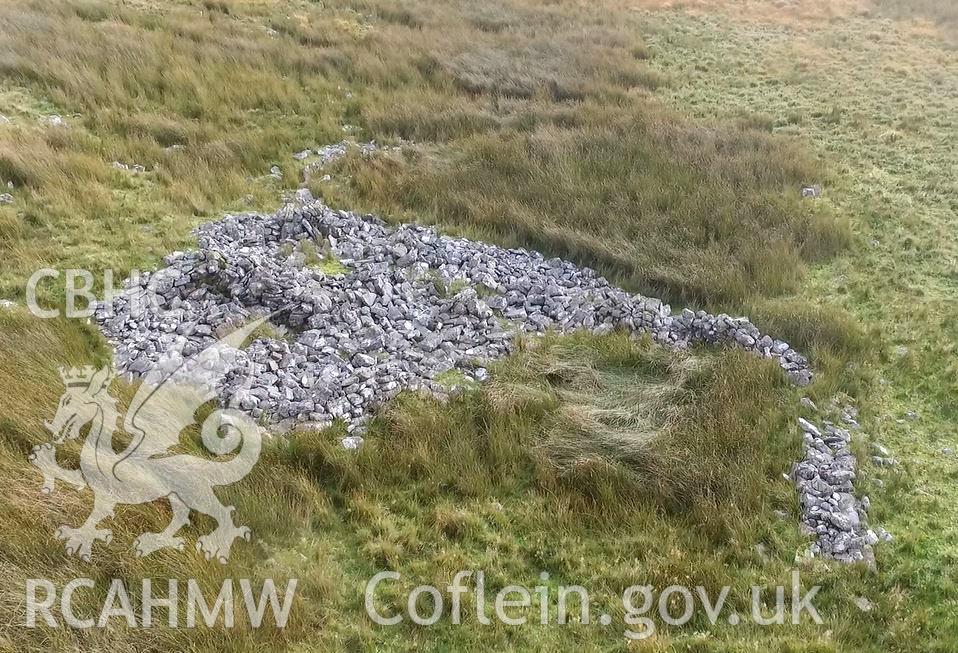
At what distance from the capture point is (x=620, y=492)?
5594 mm

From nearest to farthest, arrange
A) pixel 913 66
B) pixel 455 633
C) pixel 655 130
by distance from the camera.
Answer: pixel 455 633, pixel 655 130, pixel 913 66

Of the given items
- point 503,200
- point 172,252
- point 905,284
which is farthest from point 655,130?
point 172,252

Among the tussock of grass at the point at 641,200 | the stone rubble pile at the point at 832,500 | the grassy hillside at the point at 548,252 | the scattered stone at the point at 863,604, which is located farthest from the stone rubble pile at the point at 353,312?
the scattered stone at the point at 863,604

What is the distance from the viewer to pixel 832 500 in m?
5.56

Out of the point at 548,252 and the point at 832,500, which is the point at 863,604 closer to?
the point at 832,500

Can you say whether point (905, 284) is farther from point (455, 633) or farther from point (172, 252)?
point (172, 252)

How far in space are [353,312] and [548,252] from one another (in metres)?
3.43

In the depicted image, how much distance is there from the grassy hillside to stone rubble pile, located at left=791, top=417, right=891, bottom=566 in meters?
0.15

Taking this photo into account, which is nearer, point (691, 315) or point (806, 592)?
point (806, 592)

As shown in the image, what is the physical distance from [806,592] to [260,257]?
676 cm

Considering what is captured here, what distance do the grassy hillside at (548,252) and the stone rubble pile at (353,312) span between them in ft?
1.27

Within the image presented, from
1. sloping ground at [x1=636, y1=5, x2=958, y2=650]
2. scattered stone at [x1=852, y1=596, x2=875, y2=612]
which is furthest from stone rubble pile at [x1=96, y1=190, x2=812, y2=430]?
scattered stone at [x1=852, y1=596, x2=875, y2=612]

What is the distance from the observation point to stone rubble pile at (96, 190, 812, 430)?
6414 mm

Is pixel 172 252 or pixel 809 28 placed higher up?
pixel 809 28
